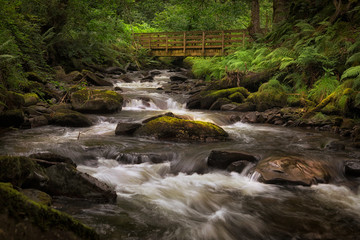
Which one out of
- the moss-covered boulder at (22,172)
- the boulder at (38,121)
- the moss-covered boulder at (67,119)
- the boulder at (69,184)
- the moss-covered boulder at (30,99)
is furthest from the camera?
the moss-covered boulder at (30,99)

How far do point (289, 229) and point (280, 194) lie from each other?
1.08 metres

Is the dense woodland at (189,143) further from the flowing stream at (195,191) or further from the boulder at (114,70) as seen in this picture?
the boulder at (114,70)

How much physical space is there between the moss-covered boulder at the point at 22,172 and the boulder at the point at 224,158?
314 centimetres

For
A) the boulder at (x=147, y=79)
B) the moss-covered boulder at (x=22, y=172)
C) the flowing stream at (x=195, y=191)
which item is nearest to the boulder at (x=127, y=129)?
the flowing stream at (x=195, y=191)

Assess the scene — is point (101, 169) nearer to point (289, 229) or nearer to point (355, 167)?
point (289, 229)

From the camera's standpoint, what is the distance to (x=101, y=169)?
5.63 meters

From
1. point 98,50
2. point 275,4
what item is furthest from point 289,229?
point 98,50

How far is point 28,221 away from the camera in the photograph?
1882mm

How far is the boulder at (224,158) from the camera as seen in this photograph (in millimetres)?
5821

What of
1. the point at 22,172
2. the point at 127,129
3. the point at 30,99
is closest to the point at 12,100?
the point at 30,99

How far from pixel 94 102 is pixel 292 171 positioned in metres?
7.25

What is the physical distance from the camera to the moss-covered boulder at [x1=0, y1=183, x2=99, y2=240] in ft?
5.88

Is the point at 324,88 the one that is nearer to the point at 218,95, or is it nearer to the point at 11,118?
the point at 218,95

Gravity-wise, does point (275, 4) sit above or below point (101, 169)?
above
